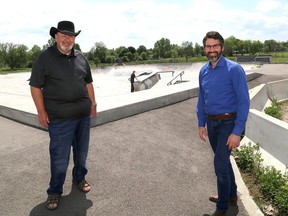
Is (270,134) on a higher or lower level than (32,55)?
higher

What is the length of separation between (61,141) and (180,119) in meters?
4.78

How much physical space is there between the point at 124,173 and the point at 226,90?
91.7 inches

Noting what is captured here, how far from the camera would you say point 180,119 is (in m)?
8.00

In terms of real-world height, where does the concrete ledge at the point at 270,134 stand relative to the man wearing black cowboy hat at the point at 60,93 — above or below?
below

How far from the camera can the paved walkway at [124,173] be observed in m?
3.88

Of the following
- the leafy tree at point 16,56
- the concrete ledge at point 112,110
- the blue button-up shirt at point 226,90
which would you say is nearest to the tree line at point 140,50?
Answer: the leafy tree at point 16,56

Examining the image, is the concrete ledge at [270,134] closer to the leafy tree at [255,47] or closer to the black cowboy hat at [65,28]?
the black cowboy hat at [65,28]

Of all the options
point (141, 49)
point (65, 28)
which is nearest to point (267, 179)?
point (65, 28)

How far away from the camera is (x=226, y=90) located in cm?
351

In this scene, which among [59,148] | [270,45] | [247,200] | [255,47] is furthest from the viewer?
[270,45]

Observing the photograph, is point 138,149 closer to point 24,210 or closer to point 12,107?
point 24,210

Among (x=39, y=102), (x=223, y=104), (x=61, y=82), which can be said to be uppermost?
(x=61, y=82)

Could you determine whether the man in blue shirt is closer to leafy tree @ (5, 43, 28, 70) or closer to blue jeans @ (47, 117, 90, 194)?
blue jeans @ (47, 117, 90, 194)

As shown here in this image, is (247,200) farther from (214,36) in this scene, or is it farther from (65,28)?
(65,28)
